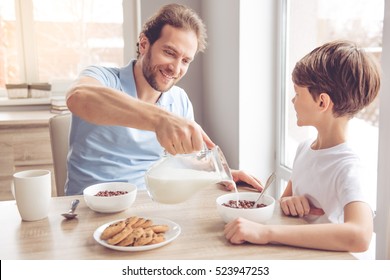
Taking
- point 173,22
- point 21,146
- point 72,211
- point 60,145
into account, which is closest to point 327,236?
point 72,211

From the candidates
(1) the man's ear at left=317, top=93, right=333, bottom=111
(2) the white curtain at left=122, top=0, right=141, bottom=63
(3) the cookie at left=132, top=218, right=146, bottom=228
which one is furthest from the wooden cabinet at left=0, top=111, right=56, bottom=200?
(1) the man's ear at left=317, top=93, right=333, bottom=111

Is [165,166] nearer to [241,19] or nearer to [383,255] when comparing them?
[383,255]

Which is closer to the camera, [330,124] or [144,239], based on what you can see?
[144,239]

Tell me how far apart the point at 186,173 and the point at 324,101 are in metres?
0.43

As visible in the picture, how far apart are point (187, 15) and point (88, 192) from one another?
0.78 metres

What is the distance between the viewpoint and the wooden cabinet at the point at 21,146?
2354mm

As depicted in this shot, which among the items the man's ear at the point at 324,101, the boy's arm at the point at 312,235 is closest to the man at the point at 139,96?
the man's ear at the point at 324,101

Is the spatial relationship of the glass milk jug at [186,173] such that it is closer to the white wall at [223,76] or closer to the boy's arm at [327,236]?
the boy's arm at [327,236]

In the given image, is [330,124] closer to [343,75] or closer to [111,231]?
[343,75]

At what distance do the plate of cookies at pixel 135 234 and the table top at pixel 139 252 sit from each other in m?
0.01

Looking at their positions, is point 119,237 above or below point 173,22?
below

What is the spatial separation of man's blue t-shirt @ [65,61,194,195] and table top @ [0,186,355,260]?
33 centimetres

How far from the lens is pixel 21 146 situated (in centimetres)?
237

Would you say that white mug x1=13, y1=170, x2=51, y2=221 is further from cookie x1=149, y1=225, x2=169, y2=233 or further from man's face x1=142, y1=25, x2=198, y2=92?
man's face x1=142, y1=25, x2=198, y2=92
